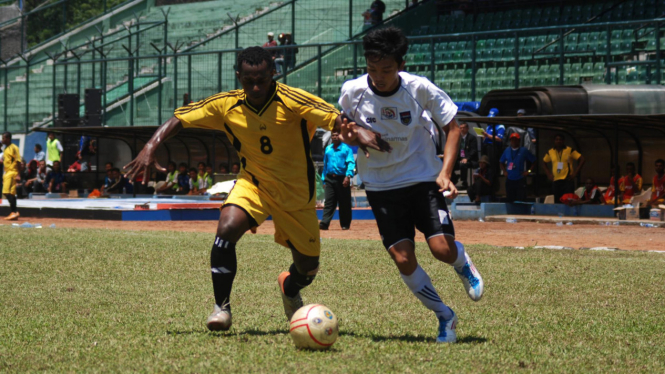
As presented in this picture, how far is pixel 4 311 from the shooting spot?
24.0 ft

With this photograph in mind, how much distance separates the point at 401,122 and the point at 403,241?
0.81 meters

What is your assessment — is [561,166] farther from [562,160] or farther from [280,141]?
[280,141]

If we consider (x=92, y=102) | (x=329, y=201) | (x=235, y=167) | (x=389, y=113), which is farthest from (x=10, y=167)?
(x=389, y=113)

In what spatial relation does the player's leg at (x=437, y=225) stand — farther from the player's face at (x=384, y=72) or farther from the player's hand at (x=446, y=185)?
the player's face at (x=384, y=72)

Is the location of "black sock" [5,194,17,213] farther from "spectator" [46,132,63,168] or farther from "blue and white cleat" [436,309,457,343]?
"blue and white cleat" [436,309,457,343]

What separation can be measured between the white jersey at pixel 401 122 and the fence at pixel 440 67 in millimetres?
17858

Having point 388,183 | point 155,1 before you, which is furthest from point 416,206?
point 155,1

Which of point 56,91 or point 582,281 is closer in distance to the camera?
point 582,281

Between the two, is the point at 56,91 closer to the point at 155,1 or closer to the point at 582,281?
the point at 155,1

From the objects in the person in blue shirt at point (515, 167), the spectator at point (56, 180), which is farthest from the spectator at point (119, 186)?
the person in blue shirt at point (515, 167)

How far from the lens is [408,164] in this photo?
20.2 feet

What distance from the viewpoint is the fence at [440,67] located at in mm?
24828

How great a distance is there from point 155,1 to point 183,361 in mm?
43956

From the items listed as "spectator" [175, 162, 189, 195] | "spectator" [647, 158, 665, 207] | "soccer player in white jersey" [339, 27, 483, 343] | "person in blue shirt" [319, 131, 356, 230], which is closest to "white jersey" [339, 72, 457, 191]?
"soccer player in white jersey" [339, 27, 483, 343]
